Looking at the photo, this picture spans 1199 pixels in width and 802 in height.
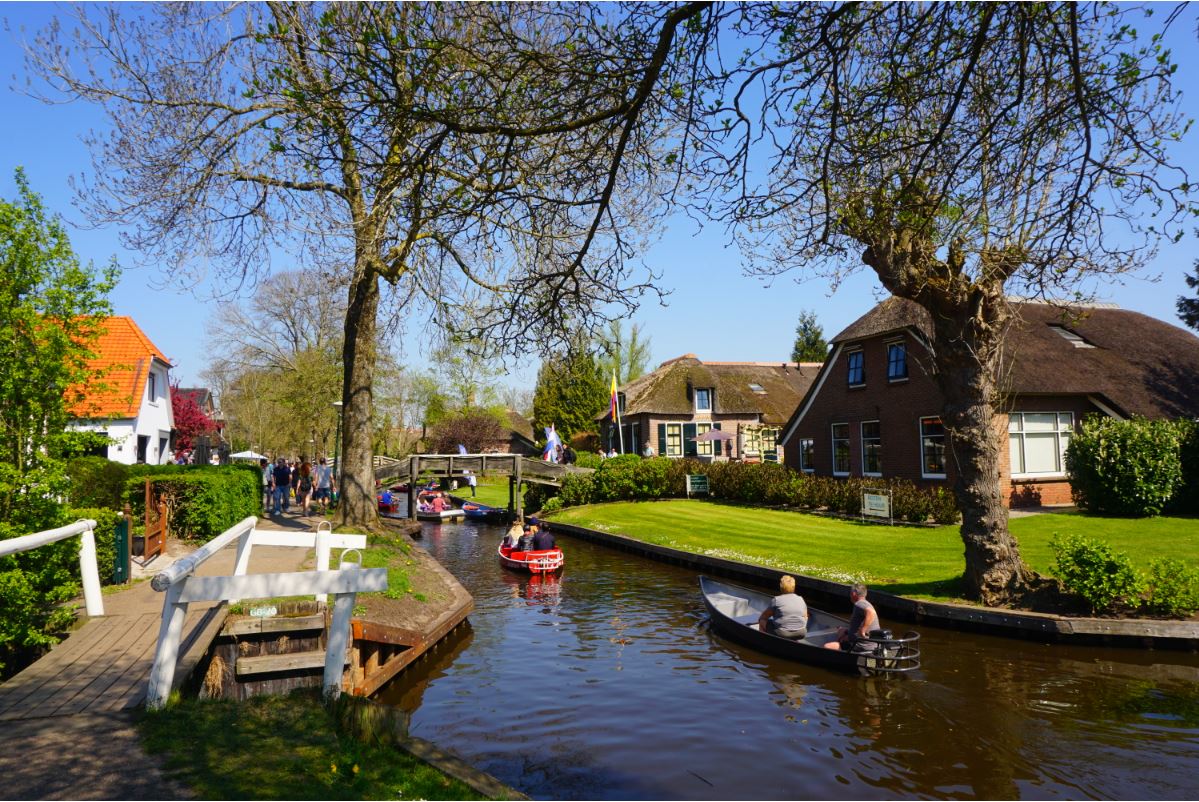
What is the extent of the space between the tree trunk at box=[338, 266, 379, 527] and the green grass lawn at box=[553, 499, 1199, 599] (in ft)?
31.1

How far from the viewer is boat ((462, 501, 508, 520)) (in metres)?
40.6

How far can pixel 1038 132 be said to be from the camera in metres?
6.88

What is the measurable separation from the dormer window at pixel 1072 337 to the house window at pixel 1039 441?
12.2ft

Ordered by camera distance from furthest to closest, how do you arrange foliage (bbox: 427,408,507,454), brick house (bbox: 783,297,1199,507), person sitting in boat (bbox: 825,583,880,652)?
foliage (bbox: 427,408,507,454) < brick house (bbox: 783,297,1199,507) < person sitting in boat (bbox: 825,583,880,652)

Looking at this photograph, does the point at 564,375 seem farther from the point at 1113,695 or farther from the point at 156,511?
the point at 156,511

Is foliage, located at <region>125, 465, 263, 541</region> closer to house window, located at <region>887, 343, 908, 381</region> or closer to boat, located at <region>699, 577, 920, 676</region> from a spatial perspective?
boat, located at <region>699, 577, 920, 676</region>

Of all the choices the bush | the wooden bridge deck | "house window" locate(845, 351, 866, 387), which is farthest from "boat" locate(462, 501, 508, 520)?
A: the bush

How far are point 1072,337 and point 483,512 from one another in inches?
1069

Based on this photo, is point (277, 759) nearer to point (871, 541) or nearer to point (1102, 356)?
point (871, 541)

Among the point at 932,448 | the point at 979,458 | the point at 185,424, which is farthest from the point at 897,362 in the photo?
the point at 185,424

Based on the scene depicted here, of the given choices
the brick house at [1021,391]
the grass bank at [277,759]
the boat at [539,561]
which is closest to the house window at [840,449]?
the brick house at [1021,391]

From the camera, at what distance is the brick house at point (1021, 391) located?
26172mm

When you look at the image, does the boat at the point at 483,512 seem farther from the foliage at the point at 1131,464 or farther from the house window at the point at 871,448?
the foliage at the point at 1131,464

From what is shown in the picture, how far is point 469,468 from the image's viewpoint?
123ft
